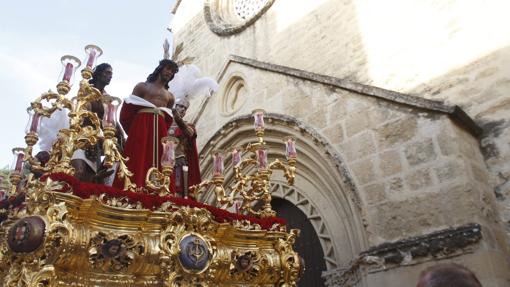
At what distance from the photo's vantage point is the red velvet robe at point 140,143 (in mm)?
3965

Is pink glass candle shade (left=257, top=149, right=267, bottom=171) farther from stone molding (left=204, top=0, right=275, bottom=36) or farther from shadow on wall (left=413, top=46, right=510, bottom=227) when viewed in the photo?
stone molding (left=204, top=0, right=275, bottom=36)

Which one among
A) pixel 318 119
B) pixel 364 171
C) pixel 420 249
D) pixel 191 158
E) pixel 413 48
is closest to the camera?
pixel 420 249

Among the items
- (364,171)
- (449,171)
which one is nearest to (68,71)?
(364,171)

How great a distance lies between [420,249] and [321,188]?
2196 mm

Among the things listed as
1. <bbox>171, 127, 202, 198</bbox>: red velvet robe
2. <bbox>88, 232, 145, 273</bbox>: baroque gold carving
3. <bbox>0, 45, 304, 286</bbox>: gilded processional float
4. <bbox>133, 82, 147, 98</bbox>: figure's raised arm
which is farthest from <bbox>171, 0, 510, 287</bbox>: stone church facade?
<bbox>88, 232, 145, 273</bbox>: baroque gold carving

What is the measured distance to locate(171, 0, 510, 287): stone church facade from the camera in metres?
4.46

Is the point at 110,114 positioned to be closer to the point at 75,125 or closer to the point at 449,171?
the point at 75,125

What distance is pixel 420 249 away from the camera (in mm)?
4336

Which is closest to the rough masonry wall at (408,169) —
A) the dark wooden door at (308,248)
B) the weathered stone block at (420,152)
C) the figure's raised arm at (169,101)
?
the weathered stone block at (420,152)

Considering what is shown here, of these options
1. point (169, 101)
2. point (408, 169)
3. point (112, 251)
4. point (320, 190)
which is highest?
point (169, 101)

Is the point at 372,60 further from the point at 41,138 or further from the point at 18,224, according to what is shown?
the point at 18,224

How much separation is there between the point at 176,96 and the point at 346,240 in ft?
9.27

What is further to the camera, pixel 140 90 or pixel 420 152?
pixel 420 152

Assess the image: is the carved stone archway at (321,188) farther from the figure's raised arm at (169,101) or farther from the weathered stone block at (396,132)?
Result: the figure's raised arm at (169,101)
